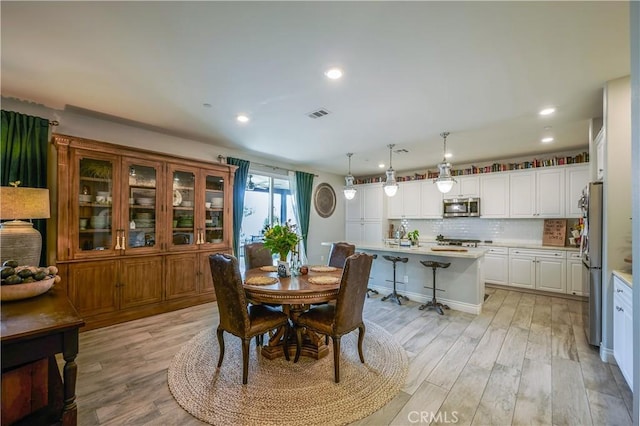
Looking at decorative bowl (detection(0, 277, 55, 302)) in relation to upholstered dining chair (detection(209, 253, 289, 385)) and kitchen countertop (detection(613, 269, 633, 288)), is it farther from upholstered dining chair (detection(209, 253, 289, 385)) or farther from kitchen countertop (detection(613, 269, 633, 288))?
kitchen countertop (detection(613, 269, 633, 288))

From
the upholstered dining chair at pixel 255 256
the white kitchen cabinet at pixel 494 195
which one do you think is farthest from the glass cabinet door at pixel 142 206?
the white kitchen cabinet at pixel 494 195

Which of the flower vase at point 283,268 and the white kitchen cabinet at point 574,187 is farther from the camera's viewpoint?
the white kitchen cabinet at point 574,187

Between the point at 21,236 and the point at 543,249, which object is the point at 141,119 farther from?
the point at 543,249

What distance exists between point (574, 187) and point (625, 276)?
10.6 feet

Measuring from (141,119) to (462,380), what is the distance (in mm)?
4479

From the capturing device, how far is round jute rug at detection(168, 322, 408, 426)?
6.20ft

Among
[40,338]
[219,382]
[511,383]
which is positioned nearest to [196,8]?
[40,338]

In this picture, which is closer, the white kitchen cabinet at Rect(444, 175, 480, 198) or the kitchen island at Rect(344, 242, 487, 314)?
the kitchen island at Rect(344, 242, 487, 314)

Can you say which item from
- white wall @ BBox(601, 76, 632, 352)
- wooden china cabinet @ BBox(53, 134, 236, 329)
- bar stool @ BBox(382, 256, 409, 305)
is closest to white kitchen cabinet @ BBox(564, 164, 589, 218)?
white wall @ BBox(601, 76, 632, 352)

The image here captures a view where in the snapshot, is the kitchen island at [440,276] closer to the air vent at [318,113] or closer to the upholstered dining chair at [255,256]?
the upholstered dining chair at [255,256]

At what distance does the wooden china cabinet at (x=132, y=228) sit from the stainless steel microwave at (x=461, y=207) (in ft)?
15.2

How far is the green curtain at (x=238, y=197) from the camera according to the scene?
495 centimetres

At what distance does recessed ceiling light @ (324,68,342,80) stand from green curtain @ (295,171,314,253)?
381 centimetres

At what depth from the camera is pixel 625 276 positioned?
225 cm
